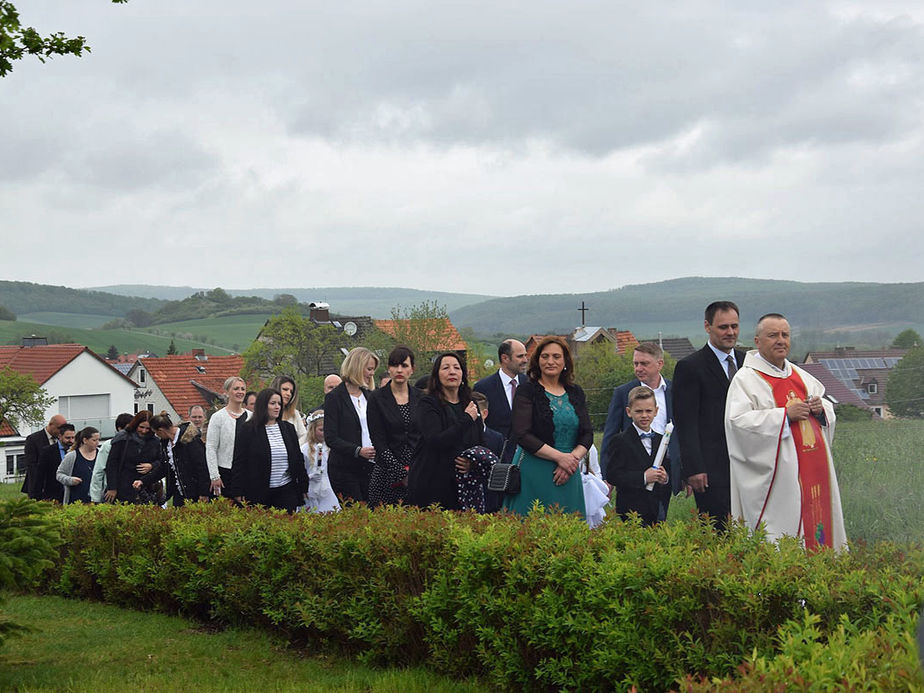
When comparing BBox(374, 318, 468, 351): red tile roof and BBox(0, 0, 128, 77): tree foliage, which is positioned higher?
BBox(0, 0, 128, 77): tree foliage

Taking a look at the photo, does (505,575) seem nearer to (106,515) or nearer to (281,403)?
(106,515)

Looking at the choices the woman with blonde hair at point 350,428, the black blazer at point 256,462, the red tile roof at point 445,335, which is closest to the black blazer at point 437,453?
the woman with blonde hair at point 350,428

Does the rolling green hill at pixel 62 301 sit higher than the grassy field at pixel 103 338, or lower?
higher

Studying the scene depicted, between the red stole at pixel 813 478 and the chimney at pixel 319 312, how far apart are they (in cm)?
7235

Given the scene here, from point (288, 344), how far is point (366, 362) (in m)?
60.7

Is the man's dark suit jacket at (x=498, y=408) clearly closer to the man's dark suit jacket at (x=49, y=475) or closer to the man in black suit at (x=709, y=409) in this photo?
the man in black suit at (x=709, y=409)

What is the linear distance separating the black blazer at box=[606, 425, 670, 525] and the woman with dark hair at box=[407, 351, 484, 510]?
1168 mm

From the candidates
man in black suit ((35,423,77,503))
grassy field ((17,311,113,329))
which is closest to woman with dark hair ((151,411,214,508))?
man in black suit ((35,423,77,503))

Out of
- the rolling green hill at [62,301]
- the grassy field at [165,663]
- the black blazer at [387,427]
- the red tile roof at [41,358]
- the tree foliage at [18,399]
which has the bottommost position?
the tree foliage at [18,399]

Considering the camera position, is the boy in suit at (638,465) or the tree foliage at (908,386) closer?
the boy in suit at (638,465)

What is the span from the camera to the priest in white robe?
285 inches

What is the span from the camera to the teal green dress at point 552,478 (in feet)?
25.5

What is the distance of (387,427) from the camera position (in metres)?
9.43

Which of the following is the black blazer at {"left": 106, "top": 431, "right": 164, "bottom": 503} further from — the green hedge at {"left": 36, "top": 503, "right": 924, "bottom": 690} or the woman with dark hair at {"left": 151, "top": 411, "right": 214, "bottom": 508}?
the green hedge at {"left": 36, "top": 503, "right": 924, "bottom": 690}
